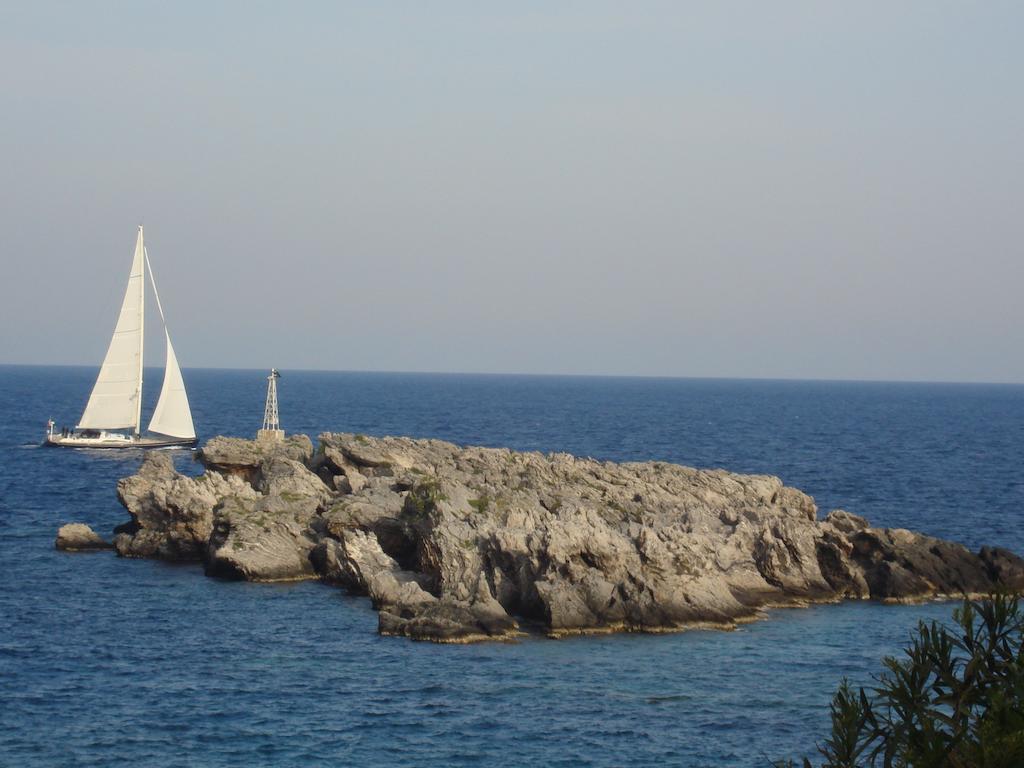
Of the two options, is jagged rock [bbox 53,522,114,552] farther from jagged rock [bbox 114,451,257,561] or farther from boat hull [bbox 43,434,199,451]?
boat hull [bbox 43,434,199,451]

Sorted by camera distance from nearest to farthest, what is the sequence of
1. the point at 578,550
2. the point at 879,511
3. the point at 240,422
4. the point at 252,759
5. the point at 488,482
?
Answer: the point at 252,759
the point at 578,550
the point at 488,482
the point at 879,511
the point at 240,422

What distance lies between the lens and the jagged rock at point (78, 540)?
55.7 m

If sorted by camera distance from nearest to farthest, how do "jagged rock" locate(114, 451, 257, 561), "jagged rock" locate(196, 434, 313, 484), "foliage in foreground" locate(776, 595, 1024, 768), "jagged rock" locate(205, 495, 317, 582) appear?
"foliage in foreground" locate(776, 595, 1024, 768)
"jagged rock" locate(205, 495, 317, 582)
"jagged rock" locate(114, 451, 257, 561)
"jagged rock" locate(196, 434, 313, 484)

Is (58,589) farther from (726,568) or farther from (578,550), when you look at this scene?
(726,568)

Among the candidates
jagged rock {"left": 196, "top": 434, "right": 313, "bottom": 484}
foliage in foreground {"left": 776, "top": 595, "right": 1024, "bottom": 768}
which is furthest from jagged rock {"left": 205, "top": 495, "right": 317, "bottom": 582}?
foliage in foreground {"left": 776, "top": 595, "right": 1024, "bottom": 768}

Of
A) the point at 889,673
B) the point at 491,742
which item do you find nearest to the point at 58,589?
the point at 491,742

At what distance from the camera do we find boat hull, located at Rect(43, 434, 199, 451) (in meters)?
96.6

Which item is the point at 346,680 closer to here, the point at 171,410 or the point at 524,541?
Result: the point at 524,541

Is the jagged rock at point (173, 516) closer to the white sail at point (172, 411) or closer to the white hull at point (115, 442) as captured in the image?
the white sail at point (172, 411)

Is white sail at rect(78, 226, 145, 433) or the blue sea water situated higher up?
white sail at rect(78, 226, 145, 433)

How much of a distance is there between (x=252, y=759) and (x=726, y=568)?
77.5 feet

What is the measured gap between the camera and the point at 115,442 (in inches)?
3797

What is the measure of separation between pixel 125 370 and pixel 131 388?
1700 mm

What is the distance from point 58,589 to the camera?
4734cm
